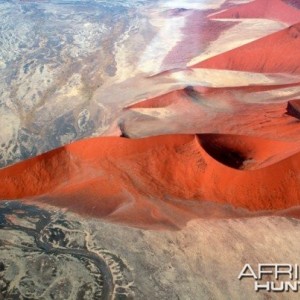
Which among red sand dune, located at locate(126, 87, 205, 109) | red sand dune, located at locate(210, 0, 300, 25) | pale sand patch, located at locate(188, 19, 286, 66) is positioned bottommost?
red sand dune, located at locate(126, 87, 205, 109)

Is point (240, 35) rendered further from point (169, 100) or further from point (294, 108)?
point (294, 108)

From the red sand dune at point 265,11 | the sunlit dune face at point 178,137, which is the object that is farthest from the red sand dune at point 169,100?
the red sand dune at point 265,11

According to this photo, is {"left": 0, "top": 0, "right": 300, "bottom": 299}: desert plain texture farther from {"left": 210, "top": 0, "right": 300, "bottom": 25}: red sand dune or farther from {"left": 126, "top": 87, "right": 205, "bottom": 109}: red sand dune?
{"left": 210, "top": 0, "right": 300, "bottom": 25}: red sand dune

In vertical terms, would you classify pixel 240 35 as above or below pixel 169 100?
above

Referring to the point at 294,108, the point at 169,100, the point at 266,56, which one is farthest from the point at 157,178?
the point at 266,56

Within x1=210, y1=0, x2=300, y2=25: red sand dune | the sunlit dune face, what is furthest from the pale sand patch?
x1=210, y1=0, x2=300, y2=25: red sand dune

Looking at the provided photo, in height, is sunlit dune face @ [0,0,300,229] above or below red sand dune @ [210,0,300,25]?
below

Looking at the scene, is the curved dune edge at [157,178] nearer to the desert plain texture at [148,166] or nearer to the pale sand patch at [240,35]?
the desert plain texture at [148,166]
